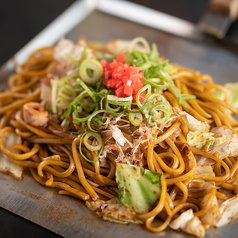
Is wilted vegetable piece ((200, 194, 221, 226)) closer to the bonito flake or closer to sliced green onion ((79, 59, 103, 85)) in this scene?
sliced green onion ((79, 59, 103, 85))

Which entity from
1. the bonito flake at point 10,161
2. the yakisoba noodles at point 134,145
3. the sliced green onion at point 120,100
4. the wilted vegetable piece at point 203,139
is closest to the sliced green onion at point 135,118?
the yakisoba noodles at point 134,145

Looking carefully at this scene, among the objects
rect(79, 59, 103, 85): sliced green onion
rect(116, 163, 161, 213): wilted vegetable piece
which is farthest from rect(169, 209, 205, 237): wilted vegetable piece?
rect(79, 59, 103, 85): sliced green onion

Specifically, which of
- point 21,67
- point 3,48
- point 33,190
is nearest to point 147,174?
point 33,190

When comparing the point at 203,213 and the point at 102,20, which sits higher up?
the point at 102,20

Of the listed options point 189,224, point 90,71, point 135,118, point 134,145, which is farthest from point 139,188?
point 90,71

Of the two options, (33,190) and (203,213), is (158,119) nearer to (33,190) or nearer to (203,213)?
(203,213)

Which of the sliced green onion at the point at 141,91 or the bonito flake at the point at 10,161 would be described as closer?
the sliced green onion at the point at 141,91

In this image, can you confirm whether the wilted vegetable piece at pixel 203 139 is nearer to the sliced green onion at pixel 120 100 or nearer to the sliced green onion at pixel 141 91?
the sliced green onion at pixel 141 91

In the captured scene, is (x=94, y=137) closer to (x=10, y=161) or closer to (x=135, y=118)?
(x=135, y=118)
